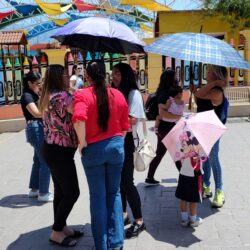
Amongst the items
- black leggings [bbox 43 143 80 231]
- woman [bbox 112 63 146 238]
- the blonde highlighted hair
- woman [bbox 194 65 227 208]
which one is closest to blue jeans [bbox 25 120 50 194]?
black leggings [bbox 43 143 80 231]

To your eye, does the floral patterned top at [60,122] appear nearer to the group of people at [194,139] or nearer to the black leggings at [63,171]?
the black leggings at [63,171]

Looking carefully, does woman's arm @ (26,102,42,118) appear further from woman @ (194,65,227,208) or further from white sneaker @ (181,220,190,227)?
white sneaker @ (181,220,190,227)

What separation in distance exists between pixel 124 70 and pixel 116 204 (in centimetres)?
129

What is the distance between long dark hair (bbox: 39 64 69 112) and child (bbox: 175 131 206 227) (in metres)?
1.28

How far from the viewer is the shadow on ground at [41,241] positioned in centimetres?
407

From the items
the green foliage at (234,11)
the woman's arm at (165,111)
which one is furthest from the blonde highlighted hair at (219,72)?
the green foliage at (234,11)

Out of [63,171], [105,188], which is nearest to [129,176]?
[105,188]

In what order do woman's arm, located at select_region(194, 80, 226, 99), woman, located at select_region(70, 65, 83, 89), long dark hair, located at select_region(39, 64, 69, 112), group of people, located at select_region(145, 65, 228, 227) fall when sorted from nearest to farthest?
long dark hair, located at select_region(39, 64, 69, 112) < group of people, located at select_region(145, 65, 228, 227) < woman's arm, located at select_region(194, 80, 226, 99) < woman, located at select_region(70, 65, 83, 89)

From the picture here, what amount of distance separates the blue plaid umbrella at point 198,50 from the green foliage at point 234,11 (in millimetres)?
14331

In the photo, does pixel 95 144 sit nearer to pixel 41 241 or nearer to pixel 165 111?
pixel 41 241

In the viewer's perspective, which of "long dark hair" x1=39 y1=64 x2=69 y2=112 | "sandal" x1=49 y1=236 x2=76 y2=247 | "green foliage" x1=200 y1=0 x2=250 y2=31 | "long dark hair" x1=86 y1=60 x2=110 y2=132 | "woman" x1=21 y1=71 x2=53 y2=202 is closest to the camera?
"long dark hair" x1=86 y1=60 x2=110 y2=132

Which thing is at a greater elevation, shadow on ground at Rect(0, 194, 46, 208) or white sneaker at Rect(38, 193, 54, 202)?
white sneaker at Rect(38, 193, 54, 202)

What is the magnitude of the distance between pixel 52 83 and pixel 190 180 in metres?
1.69

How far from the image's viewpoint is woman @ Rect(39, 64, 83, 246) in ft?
12.5
